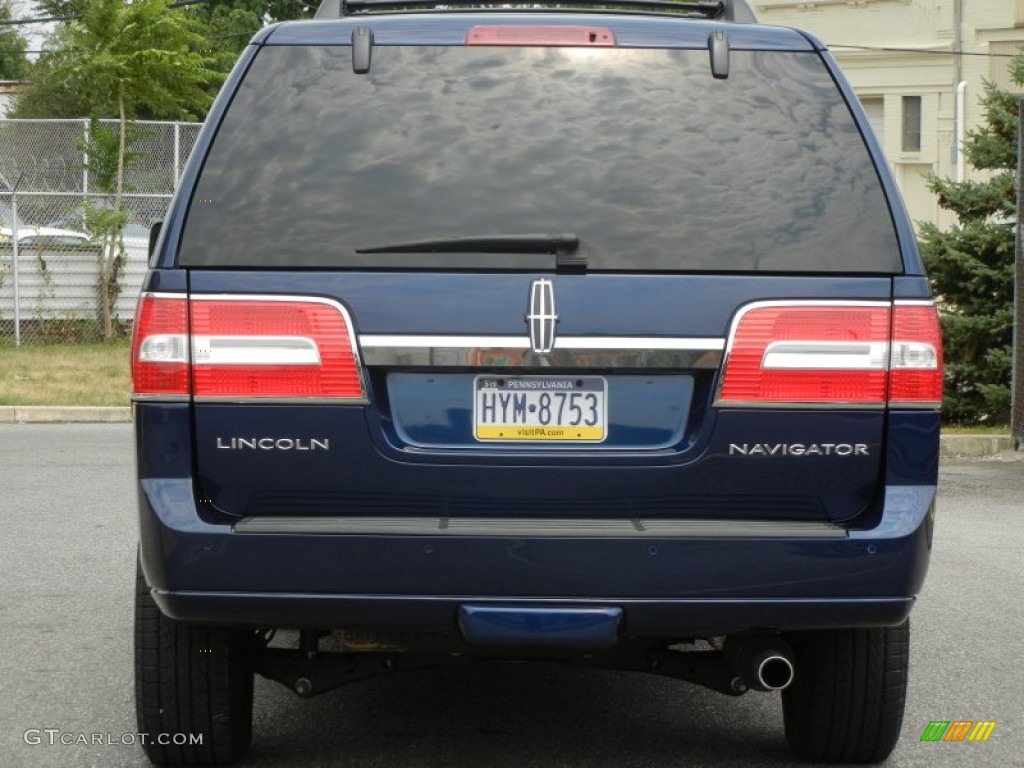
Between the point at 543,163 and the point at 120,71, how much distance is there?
19249 millimetres

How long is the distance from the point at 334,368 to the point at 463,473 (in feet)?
1.23

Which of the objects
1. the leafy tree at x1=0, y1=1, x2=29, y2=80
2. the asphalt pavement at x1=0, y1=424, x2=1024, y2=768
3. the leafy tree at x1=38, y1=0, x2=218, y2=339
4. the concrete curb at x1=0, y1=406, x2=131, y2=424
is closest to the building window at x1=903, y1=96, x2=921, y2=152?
the leafy tree at x1=38, y1=0, x2=218, y2=339

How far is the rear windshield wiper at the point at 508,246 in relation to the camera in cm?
381

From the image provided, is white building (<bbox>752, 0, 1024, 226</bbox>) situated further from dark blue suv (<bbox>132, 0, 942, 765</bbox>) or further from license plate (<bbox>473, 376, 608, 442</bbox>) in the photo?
license plate (<bbox>473, 376, 608, 442</bbox>)

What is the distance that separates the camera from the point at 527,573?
12.4 feet

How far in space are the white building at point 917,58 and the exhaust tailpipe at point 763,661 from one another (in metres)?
31.0

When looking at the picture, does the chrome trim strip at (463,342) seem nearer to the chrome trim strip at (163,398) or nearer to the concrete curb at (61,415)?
the chrome trim strip at (163,398)

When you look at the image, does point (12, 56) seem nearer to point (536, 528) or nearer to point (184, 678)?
point (184, 678)

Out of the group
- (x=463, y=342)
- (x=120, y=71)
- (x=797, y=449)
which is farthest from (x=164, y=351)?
(x=120, y=71)

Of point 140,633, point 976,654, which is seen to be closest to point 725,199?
point 140,633

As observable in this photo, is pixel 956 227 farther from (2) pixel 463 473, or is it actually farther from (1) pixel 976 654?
(2) pixel 463 473

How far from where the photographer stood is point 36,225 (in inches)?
833

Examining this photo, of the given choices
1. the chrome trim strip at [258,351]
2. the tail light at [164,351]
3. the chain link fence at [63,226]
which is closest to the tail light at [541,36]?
the chrome trim strip at [258,351]

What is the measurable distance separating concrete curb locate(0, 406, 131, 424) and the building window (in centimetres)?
2454
